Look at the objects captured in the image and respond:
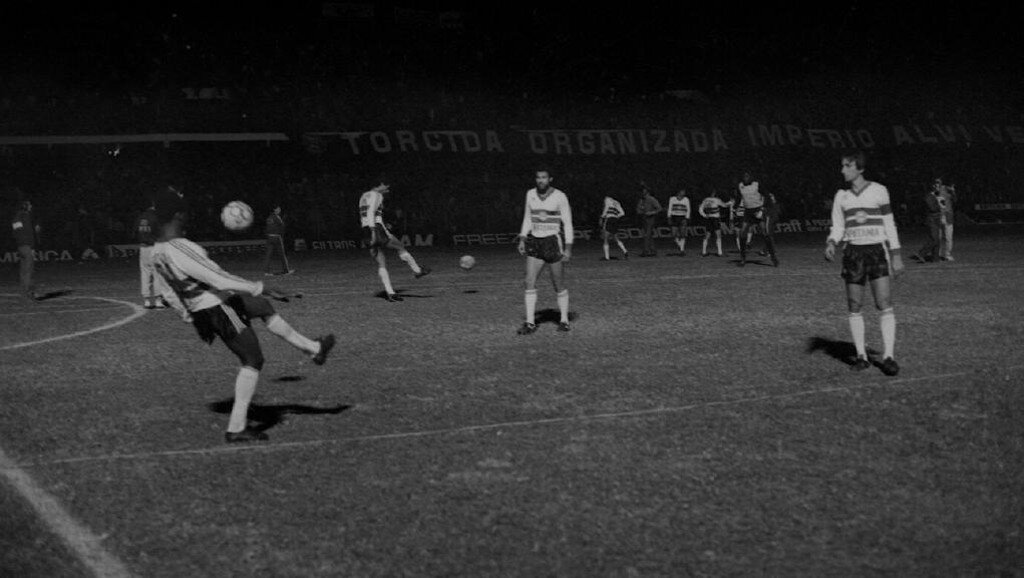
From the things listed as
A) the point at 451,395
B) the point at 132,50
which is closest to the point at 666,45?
the point at 132,50

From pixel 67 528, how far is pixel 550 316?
10891 mm

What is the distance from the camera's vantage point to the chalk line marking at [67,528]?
208 inches

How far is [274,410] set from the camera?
9.41 metres

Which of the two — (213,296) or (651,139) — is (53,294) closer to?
(213,296)

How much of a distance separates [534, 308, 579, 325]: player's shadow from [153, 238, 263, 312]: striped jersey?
7723 millimetres

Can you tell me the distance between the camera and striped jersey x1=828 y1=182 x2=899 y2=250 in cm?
1100

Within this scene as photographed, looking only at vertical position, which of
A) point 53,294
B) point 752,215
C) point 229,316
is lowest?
point 53,294

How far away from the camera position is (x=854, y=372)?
35.0ft

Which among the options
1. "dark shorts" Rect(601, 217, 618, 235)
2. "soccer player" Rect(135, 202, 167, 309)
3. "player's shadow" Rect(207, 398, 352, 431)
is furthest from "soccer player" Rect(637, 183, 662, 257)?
"player's shadow" Rect(207, 398, 352, 431)

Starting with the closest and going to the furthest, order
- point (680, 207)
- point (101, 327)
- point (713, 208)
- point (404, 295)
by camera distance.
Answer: point (101, 327) < point (404, 295) < point (713, 208) < point (680, 207)

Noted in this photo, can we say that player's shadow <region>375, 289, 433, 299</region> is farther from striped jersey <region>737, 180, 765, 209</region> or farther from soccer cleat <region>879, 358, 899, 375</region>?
soccer cleat <region>879, 358, 899, 375</region>

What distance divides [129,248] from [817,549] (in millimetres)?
37062

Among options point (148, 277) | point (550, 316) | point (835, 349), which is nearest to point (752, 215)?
point (550, 316)

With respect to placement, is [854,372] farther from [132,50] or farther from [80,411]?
[132,50]
